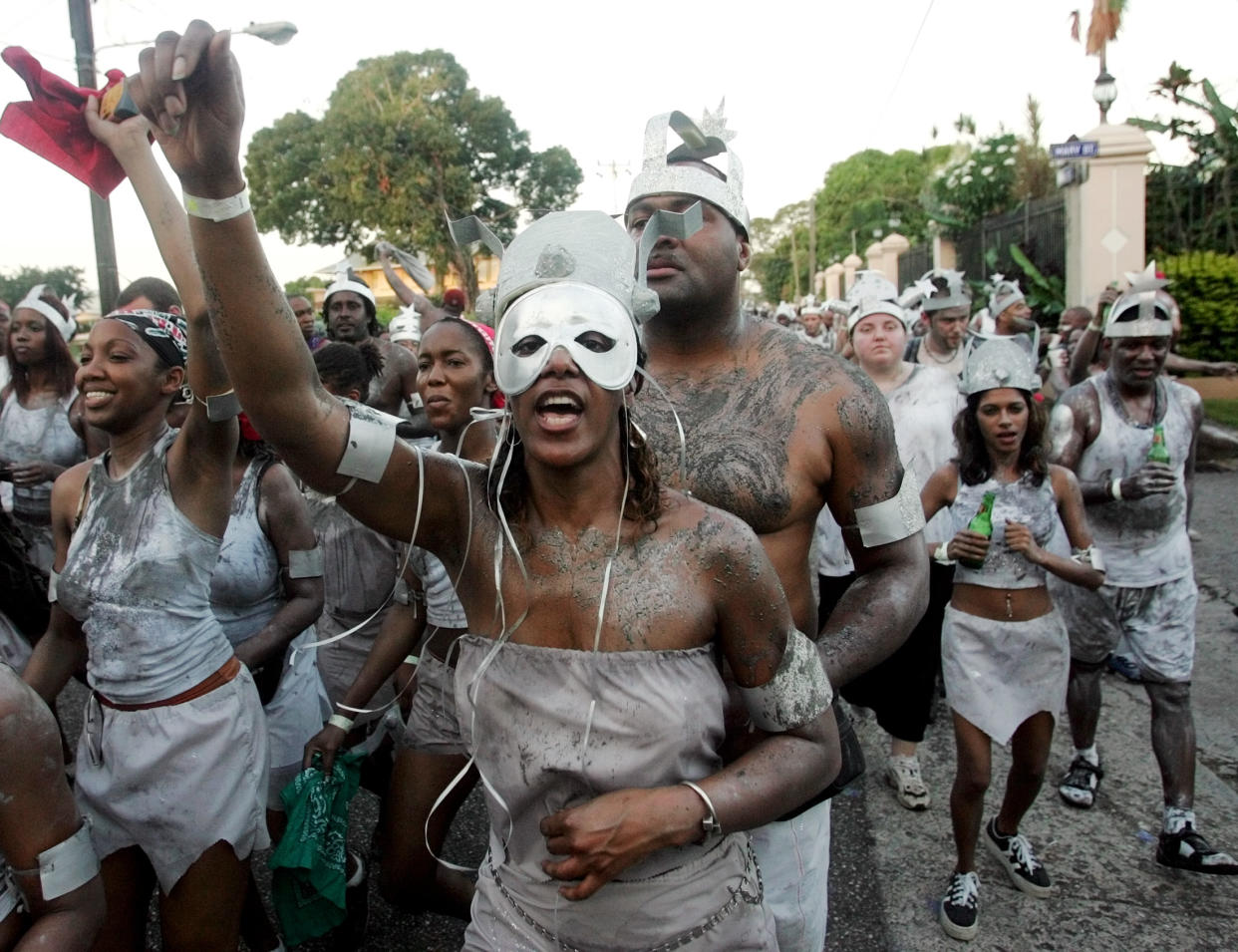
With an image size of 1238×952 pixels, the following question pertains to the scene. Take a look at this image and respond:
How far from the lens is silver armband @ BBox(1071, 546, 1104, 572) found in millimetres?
3984

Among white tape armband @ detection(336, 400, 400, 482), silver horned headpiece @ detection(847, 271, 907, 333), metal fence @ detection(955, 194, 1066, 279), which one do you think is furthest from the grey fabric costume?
metal fence @ detection(955, 194, 1066, 279)

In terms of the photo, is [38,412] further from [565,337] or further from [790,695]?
[790,695]

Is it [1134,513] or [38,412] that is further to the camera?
[38,412]

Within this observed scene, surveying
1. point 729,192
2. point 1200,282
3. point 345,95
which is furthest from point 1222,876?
point 345,95

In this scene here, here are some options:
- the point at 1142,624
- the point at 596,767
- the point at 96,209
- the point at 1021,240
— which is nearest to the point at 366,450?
the point at 596,767

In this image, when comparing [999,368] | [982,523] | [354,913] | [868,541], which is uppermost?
[999,368]

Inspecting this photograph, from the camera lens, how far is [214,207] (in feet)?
4.97

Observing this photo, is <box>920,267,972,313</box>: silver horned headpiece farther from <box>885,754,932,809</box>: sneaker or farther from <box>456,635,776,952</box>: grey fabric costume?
<box>456,635,776,952</box>: grey fabric costume

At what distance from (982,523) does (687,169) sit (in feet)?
7.20

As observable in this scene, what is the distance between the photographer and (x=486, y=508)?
189 cm

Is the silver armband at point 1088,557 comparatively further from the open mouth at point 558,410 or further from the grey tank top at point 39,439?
the grey tank top at point 39,439

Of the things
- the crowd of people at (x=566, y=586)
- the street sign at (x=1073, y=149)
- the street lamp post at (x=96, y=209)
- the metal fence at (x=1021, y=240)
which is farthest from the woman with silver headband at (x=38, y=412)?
the metal fence at (x=1021, y=240)

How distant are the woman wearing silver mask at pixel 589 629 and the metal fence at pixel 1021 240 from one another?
16.5 meters

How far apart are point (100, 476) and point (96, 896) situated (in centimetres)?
128
